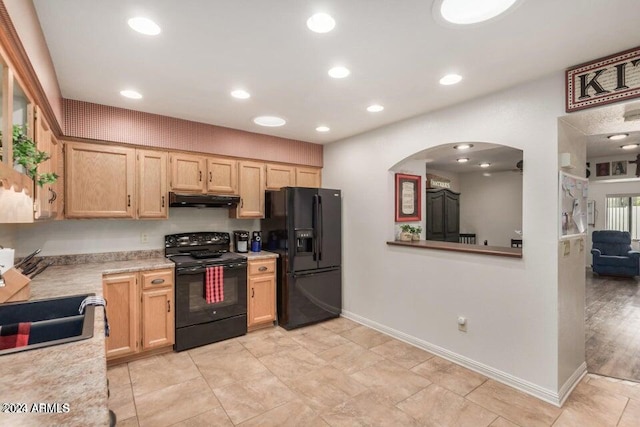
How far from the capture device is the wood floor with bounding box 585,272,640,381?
2811mm

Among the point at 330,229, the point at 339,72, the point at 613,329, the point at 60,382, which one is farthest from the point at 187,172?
the point at 613,329

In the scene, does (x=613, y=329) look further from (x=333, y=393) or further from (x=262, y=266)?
(x=262, y=266)

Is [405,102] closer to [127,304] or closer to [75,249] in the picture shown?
[127,304]

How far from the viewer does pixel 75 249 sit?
3178 mm

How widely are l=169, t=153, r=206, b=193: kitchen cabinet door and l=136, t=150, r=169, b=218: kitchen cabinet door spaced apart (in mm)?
91

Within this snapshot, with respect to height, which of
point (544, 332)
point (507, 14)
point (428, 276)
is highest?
point (507, 14)

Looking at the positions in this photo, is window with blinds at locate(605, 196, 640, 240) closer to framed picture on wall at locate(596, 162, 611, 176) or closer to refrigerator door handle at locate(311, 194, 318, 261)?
framed picture on wall at locate(596, 162, 611, 176)

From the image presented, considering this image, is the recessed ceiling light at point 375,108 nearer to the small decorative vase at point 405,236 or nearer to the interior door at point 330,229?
the interior door at point 330,229

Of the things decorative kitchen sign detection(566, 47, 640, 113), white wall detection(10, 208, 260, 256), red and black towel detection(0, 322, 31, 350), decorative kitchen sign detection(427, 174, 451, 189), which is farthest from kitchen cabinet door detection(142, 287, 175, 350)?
decorative kitchen sign detection(427, 174, 451, 189)

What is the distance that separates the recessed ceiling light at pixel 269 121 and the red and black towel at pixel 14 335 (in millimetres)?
2594

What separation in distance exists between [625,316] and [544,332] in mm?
2901

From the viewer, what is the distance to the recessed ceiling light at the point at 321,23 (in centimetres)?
166

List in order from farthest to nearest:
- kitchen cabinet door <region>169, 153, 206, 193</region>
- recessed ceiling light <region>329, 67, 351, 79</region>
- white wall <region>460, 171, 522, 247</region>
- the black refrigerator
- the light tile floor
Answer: white wall <region>460, 171, 522, 247</region>, the black refrigerator, kitchen cabinet door <region>169, 153, 206, 193</region>, recessed ceiling light <region>329, 67, 351, 79</region>, the light tile floor

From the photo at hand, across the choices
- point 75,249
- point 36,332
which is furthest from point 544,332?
point 75,249
